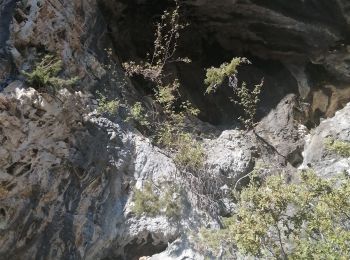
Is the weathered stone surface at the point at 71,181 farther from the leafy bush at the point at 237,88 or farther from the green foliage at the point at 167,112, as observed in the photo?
the leafy bush at the point at 237,88

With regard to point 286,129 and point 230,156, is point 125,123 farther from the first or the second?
point 286,129

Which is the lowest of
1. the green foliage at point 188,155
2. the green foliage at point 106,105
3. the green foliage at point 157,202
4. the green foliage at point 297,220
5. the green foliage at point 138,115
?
the green foliage at point 297,220

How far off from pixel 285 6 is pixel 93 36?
11.6 ft

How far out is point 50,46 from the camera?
5.66 m

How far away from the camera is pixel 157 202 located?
5957 mm

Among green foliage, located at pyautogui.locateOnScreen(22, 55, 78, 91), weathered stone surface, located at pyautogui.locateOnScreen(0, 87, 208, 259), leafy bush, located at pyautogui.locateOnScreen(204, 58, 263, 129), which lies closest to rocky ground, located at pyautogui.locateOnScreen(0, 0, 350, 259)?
weathered stone surface, located at pyautogui.locateOnScreen(0, 87, 208, 259)

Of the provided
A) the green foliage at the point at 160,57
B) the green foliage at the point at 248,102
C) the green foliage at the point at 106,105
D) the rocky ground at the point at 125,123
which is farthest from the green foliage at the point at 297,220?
the green foliage at the point at 160,57

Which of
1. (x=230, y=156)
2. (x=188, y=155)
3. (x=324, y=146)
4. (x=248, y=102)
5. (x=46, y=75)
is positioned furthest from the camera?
(x=248, y=102)

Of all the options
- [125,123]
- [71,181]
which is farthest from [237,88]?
[71,181]

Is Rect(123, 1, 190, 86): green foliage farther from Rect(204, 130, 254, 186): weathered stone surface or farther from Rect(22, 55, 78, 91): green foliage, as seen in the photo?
Rect(22, 55, 78, 91): green foliage

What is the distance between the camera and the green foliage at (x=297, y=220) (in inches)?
189

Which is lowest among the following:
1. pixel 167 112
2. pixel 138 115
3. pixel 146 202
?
pixel 146 202

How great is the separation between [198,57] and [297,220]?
180 inches

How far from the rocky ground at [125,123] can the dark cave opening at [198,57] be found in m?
0.03
